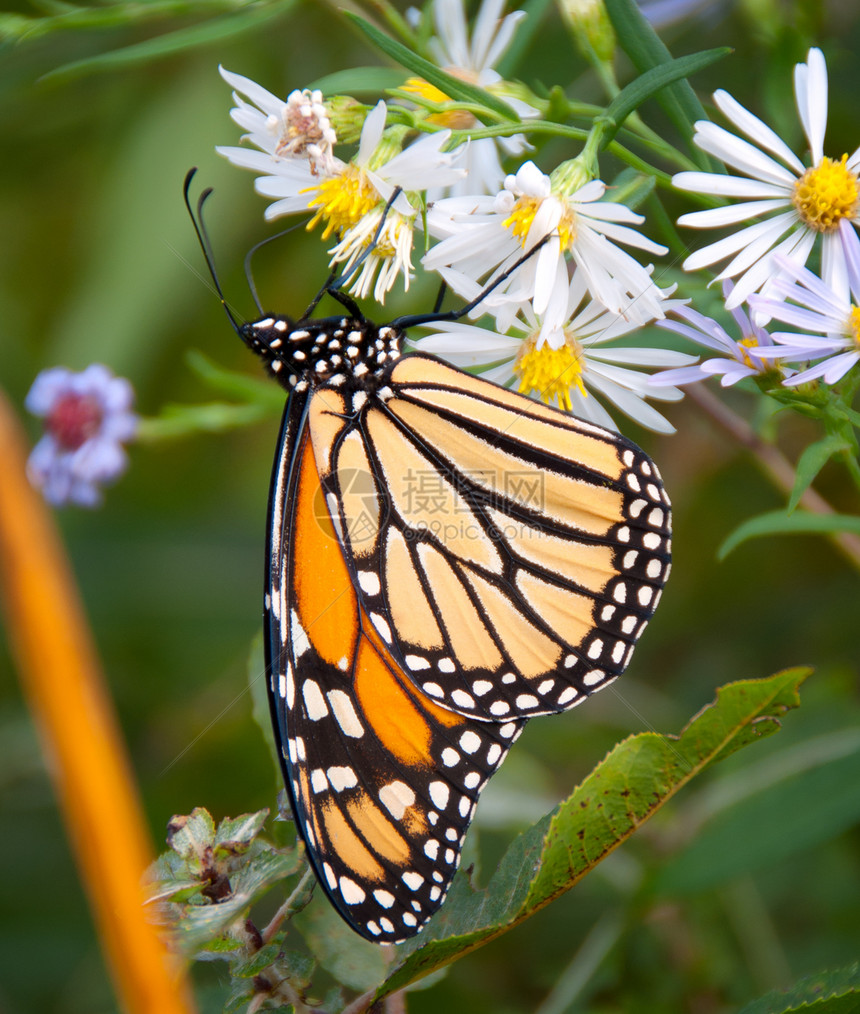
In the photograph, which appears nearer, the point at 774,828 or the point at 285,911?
the point at 285,911

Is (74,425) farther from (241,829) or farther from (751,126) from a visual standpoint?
(751,126)

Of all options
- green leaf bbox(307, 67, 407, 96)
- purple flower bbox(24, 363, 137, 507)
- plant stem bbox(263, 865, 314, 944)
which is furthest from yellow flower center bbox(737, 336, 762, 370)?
purple flower bbox(24, 363, 137, 507)

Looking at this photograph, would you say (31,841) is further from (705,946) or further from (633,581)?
(633,581)

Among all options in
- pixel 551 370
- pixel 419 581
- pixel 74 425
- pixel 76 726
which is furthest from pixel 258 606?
pixel 76 726

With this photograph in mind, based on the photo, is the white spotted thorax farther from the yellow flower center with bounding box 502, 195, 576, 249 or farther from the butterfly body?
the yellow flower center with bounding box 502, 195, 576, 249

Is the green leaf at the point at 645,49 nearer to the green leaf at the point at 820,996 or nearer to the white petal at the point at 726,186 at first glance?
the white petal at the point at 726,186

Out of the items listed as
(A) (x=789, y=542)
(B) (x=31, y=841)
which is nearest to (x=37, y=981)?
(B) (x=31, y=841)

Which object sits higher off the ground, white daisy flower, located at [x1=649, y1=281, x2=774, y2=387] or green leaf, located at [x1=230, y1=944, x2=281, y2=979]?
white daisy flower, located at [x1=649, y1=281, x2=774, y2=387]
